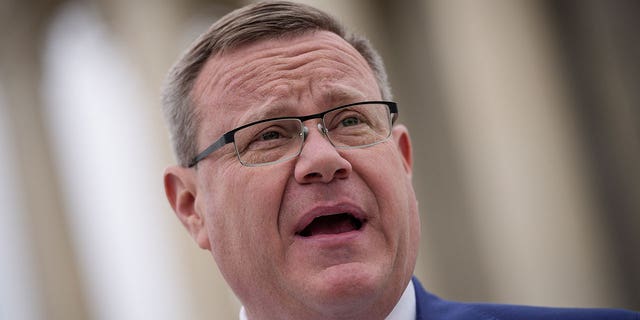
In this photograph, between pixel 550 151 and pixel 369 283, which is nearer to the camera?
pixel 369 283

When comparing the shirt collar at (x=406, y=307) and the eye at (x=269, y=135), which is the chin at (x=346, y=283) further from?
the eye at (x=269, y=135)

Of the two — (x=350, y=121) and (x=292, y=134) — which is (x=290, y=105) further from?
(x=350, y=121)

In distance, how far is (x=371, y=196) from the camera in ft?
6.71

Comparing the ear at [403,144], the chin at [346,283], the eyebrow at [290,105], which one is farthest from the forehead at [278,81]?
the chin at [346,283]

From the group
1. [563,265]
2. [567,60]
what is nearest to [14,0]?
[567,60]

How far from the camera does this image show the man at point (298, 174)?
1.96 metres

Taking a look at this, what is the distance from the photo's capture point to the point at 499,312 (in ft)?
7.47

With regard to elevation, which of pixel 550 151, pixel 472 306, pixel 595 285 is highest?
pixel 472 306

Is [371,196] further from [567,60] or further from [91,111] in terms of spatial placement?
[91,111]

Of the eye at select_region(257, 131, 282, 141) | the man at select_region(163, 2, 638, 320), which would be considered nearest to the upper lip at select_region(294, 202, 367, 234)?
the man at select_region(163, 2, 638, 320)

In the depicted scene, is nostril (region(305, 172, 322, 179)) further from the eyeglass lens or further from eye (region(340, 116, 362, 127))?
eye (region(340, 116, 362, 127))

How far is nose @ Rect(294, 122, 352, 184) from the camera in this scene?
1.96 m

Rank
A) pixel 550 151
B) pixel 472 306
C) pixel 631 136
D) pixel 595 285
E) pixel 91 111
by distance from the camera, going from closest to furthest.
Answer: pixel 472 306
pixel 631 136
pixel 595 285
pixel 550 151
pixel 91 111

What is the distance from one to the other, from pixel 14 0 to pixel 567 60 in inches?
296
